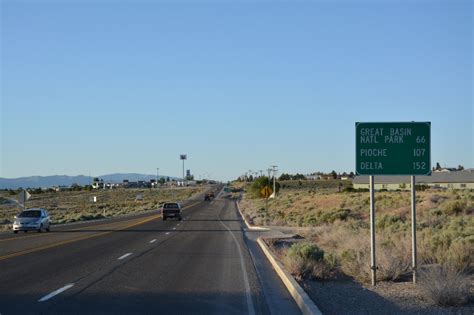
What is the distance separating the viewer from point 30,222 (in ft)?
131

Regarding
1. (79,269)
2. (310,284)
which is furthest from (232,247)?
(310,284)

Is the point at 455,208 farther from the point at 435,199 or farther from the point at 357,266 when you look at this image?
the point at 357,266

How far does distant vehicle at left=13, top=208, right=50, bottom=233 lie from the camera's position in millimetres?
39812

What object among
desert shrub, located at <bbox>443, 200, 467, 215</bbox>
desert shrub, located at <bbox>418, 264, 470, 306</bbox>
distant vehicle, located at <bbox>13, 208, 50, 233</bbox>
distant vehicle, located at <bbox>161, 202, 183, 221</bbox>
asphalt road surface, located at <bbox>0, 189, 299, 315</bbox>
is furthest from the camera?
distant vehicle, located at <bbox>161, 202, 183, 221</bbox>

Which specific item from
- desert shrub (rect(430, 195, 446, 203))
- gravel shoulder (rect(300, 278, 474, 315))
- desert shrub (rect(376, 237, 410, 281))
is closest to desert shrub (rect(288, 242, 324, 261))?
desert shrub (rect(376, 237, 410, 281))

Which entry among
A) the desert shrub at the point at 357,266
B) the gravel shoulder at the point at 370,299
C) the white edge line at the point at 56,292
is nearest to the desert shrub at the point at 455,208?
the desert shrub at the point at 357,266

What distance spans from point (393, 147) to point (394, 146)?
0.03 metres

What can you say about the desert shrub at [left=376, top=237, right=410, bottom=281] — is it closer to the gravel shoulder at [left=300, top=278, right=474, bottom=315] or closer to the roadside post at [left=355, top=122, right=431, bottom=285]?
the gravel shoulder at [left=300, top=278, right=474, bottom=315]

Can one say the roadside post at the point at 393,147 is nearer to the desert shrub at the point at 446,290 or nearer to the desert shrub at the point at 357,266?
the desert shrub at the point at 357,266

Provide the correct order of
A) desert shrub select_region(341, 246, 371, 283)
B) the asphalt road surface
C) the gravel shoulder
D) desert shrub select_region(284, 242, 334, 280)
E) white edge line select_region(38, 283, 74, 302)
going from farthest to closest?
desert shrub select_region(284, 242, 334, 280), desert shrub select_region(341, 246, 371, 283), white edge line select_region(38, 283, 74, 302), the asphalt road surface, the gravel shoulder

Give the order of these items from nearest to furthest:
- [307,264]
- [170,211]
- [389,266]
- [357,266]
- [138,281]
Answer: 1. [389,266]
2. [138,281]
3. [357,266]
4. [307,264]
5. [170,211]

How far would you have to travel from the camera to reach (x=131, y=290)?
1440 cm

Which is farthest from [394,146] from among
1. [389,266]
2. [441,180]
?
[441,180]

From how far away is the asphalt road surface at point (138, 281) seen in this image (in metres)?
12.3
